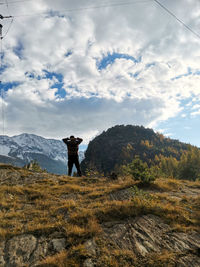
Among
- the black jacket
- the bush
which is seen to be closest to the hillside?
the bush

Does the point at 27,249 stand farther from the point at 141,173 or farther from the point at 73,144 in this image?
the point at 73,144

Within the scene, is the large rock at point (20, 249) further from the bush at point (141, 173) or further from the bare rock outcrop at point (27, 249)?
the bush at point (141, 173)

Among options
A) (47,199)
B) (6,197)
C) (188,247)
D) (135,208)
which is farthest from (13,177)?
(188,247)

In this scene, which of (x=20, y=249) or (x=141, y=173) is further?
(x=141, y=173)

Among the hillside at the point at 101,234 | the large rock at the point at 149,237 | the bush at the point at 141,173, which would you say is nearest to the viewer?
the hillside at the point at 101,234

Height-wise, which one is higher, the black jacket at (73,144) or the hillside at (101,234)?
the black jacket at (73,144)

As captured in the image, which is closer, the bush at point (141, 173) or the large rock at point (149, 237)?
the large rock at point (149, 237)

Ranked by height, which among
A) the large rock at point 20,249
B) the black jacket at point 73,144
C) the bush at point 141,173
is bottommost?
the large rock at point 20,249

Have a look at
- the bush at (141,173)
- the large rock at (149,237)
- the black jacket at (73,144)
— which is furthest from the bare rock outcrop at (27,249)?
the black jacket at (73,144)

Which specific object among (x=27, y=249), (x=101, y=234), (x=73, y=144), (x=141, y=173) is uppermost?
(x=73, y=144)

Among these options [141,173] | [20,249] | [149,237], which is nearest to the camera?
Answer: [20,249]

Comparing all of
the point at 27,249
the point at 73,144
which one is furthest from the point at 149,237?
the point at 73,144

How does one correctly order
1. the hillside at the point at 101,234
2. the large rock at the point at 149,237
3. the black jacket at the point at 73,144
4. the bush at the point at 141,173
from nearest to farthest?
the hillside at the point at 101,234, the large rock at the point at 149,237, the bush at the point at 141,173, the black jacket at the point at 73,144

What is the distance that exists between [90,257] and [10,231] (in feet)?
9.13
